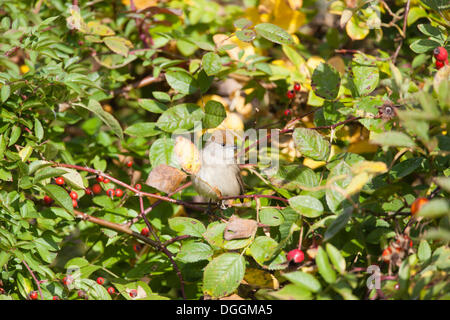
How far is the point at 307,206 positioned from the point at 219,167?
1.89 ft

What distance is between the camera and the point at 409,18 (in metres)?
1.77

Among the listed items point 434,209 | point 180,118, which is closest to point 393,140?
point 434,209

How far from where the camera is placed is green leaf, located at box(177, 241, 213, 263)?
4.14ft

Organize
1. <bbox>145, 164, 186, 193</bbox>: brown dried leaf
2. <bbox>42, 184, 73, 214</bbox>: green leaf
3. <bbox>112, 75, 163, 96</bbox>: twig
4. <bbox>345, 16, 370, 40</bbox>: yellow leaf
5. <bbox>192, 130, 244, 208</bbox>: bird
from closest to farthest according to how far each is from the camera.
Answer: <bbox>42, 184, 73, 214</bbox>: green leaf, <bbox>145, 164, 186, 193</bbox>: brown dried leaf, <bbox>192, 130, 244, 208</bbox>: bird, <bbox>345, 16, 370, 40</bbox>: yellow leaf, <bbox>112, 75, 163, 96</bbox>: twig

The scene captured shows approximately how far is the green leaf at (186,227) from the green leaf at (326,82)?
562 mm

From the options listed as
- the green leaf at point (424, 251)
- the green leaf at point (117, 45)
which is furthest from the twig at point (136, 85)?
the green leaf at point (424, 251)

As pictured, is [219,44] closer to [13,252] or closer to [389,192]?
[389,192]

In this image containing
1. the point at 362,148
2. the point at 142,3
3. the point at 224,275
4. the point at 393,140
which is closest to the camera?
the point at 393,140

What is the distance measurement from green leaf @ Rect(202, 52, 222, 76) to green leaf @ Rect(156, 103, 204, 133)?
144mm

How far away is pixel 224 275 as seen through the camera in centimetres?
114

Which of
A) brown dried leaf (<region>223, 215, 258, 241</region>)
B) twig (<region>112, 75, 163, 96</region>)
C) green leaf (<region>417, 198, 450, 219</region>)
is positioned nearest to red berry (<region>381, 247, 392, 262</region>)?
green leaf (<region>417, 198, 450, 219</region>)

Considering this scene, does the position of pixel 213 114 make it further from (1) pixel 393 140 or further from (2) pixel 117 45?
(1) pixel 393 140

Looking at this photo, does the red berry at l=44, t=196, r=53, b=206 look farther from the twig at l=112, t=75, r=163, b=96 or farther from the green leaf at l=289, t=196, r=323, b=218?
the green leaf at l=289, t=196, r=323, b=218

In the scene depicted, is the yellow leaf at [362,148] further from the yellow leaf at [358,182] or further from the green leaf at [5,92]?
the green leaf at [5,92]
